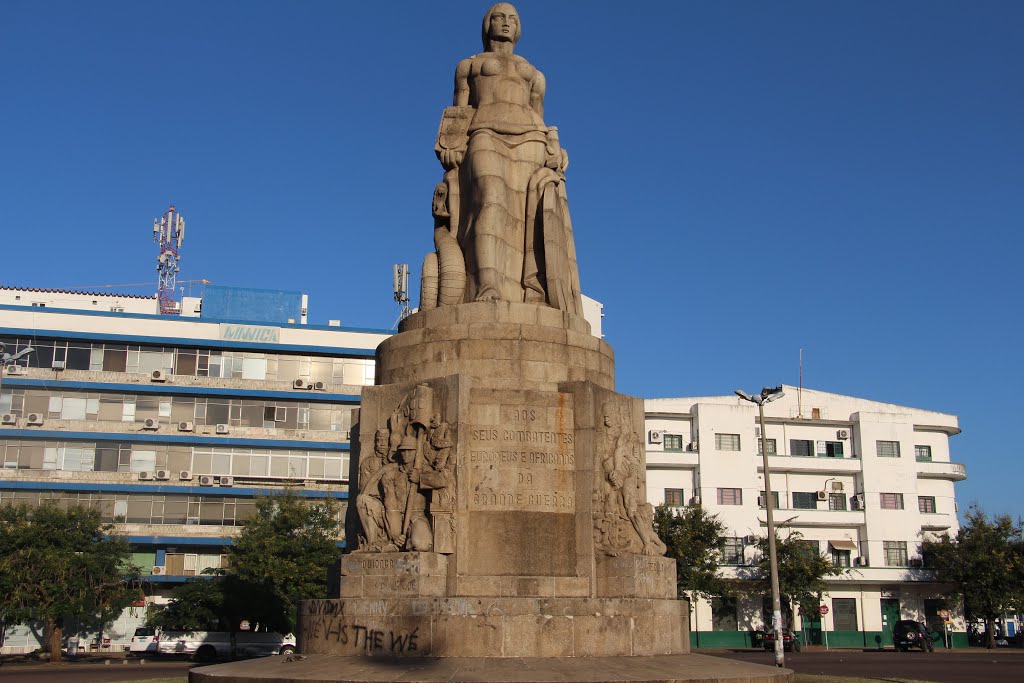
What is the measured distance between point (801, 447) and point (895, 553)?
8.72m

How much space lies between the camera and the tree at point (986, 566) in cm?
5542

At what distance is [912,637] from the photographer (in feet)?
166

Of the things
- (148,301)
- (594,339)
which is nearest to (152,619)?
(148,301)

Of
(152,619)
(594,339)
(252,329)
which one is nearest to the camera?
(594,339)

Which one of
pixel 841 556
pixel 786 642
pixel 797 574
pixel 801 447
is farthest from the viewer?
pixel 801 447

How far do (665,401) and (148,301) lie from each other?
120 ft

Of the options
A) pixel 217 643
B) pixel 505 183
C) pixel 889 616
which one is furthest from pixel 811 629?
pixel 505 183

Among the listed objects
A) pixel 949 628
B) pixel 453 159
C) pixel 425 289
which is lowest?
pixel 949 628

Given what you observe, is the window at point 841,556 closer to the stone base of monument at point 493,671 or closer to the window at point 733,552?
the window at point 733,552

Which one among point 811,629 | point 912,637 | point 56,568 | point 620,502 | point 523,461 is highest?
point 523,461

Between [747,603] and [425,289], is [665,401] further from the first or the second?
[425,289]

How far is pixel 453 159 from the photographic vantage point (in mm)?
19047

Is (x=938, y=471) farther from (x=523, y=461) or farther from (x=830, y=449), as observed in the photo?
(x=523, y=461)

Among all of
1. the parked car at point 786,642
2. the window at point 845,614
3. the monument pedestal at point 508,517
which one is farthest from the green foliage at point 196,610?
the window at point 845,614
